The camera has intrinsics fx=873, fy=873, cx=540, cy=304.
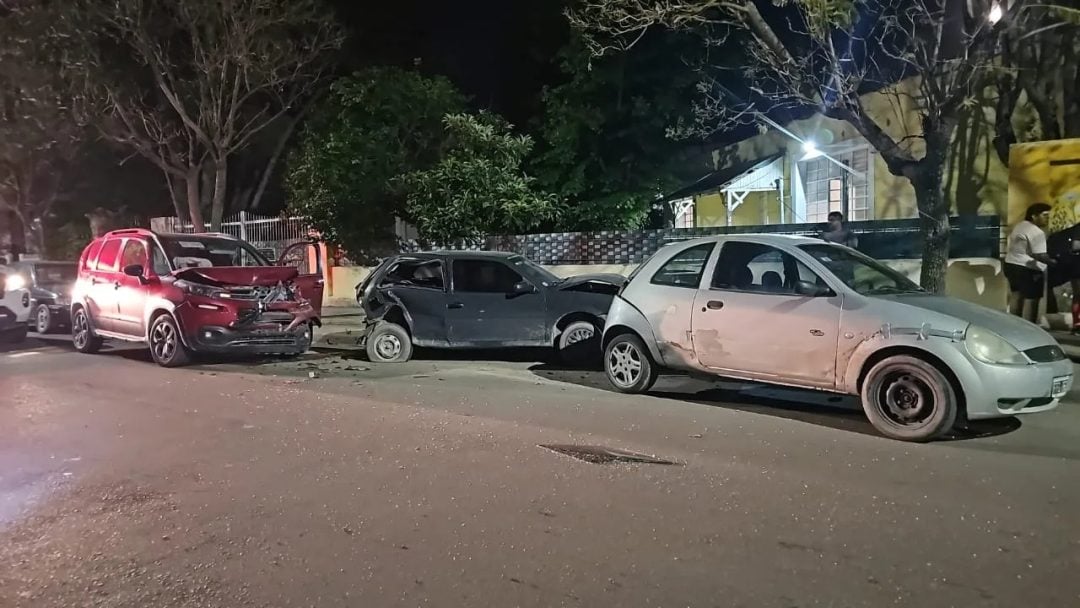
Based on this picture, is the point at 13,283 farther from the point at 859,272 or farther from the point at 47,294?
the point at 859,272

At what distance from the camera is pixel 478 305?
11.4m

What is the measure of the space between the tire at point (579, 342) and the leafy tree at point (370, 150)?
8348 mm

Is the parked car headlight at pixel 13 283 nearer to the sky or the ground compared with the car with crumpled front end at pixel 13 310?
nearer to the sky

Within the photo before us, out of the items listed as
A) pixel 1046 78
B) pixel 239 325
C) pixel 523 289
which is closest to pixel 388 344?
pixel 239 325

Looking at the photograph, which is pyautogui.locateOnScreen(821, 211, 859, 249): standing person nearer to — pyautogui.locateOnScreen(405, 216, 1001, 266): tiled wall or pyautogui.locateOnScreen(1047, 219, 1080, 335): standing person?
pyautogui.locateOnScreen(405, 216, 1001, 266): tiled wall

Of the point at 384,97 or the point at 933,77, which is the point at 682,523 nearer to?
the point at 933,77

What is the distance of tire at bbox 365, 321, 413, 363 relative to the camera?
38.7 ft

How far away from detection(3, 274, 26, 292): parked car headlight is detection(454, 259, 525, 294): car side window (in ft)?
27.6

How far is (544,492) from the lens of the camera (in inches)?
224

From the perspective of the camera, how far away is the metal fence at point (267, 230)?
22953 millimetres

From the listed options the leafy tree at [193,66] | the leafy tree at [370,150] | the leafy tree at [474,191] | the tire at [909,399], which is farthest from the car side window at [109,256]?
the tire at [909,399]

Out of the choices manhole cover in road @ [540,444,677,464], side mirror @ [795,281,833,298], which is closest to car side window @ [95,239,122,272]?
manhole cover in road @ [540,444,677,464]

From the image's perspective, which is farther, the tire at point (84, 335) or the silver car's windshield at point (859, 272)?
the tire at point (84, 335)

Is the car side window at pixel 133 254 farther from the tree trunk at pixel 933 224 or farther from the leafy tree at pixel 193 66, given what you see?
the tree trunk at pixel 933 224
